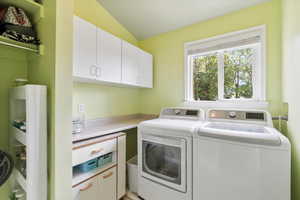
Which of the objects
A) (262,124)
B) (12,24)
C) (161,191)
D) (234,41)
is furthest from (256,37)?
(12,24)

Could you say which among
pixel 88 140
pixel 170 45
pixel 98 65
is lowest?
pixel 88 140

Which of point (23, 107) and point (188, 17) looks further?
point (188, 17)

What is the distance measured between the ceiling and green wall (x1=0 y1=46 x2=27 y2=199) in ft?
4.30

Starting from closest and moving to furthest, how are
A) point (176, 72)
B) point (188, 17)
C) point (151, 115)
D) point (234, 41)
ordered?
point (234, 41) → point (188, 17) → point (176, 72) → point (151, 115)

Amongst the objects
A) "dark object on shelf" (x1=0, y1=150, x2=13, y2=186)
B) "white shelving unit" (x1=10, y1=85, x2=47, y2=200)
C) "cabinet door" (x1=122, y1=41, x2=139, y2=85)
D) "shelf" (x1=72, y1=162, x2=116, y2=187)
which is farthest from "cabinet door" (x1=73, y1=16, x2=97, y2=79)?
"shelf" (x1=72, y1=162, x2=116, y2=187)

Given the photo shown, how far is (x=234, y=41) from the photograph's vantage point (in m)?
1.90

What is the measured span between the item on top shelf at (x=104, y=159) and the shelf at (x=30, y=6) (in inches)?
53.2

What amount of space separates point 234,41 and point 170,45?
965 mm

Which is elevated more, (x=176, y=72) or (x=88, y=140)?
(x=176, y=72)

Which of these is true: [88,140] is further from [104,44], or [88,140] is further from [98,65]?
[104,44]

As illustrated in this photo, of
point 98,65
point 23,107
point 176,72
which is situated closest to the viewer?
point 23,107

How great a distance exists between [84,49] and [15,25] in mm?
573

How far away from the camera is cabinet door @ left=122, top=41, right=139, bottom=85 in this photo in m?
2.00

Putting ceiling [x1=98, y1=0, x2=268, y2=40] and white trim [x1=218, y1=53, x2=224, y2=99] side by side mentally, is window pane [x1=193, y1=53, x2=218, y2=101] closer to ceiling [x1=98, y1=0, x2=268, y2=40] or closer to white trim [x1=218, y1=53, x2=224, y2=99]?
white trim [x1=218, y1=53, x2=224, y2=99]
